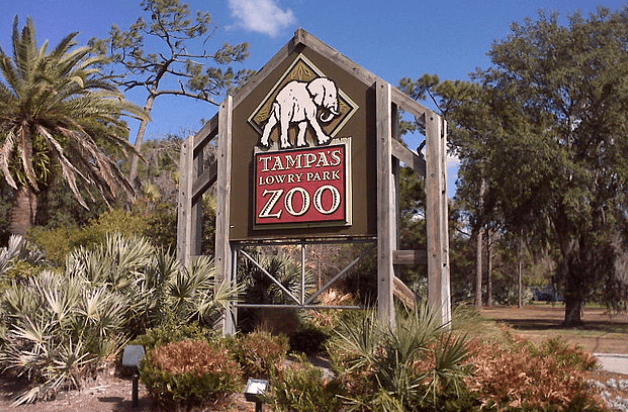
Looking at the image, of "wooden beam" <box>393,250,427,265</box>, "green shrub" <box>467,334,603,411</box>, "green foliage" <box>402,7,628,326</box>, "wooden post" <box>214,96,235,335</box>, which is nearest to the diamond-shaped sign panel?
"wooden post" <box>214,96,235,335</box>

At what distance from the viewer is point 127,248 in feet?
39.6

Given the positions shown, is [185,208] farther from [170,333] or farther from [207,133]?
[170,333]

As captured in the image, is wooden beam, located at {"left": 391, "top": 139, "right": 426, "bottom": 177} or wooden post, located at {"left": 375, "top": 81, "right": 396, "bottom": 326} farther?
wooden beam, located at {"left": 391, "top": 139, "right": 426, "bottom": 177}

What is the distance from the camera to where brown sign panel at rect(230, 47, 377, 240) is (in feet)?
38.6

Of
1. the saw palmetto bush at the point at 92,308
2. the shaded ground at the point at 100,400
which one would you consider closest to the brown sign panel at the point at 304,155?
the saw palmetto bush at the point at 92,308

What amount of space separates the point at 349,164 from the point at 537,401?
7.10m

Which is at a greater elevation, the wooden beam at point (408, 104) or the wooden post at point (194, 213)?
the wooden beam at point (408, 104)

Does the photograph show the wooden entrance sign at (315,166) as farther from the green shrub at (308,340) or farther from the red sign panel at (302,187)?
the green shrub at (308,340)

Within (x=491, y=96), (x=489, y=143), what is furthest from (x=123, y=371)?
(x=491, y=96)

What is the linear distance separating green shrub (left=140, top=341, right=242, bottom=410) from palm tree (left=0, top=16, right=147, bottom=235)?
11.2 metres

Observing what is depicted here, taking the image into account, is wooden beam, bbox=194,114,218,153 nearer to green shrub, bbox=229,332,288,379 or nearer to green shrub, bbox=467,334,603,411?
→ green shrub, bbox=229,332,288,379

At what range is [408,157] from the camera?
37.4 feet

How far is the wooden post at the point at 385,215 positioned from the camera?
11.2m

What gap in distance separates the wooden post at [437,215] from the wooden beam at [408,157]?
0.23 metres
